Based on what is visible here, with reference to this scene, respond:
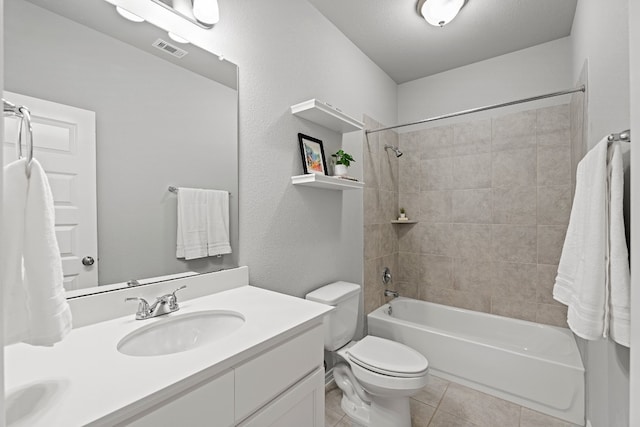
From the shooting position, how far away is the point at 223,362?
781mm

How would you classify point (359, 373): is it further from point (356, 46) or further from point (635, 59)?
point (356, 46)

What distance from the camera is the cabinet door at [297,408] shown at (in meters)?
0.92

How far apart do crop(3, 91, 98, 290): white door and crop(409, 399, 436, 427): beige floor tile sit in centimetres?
184

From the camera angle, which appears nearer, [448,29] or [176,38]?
[176,38]

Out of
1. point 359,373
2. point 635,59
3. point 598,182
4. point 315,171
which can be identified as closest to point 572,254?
point 598,182

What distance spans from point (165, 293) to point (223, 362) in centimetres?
56

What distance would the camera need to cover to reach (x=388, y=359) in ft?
5.29

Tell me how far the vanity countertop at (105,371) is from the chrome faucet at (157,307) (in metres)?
0.03

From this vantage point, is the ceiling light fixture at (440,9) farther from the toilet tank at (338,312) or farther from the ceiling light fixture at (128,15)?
the toilet tank at (338,312)

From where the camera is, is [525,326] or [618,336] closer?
[618,336]

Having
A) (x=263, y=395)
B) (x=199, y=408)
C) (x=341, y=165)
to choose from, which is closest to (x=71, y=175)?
(x=199, y=408)

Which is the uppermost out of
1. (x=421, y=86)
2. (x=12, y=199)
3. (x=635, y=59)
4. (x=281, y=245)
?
(x=421, y=86)

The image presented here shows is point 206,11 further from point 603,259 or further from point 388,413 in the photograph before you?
point 388,413

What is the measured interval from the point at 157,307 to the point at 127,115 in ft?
2.42
